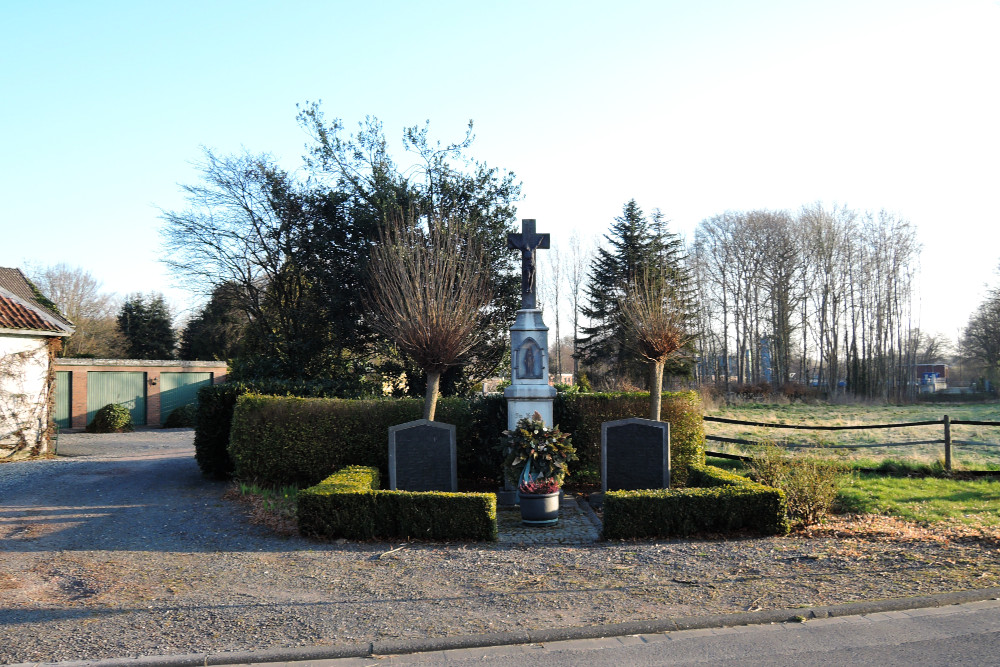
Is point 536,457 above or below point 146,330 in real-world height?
below

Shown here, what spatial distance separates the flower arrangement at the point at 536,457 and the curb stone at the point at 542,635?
4305 millimetres

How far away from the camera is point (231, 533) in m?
9.02

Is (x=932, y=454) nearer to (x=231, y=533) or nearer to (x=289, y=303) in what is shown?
(x=231, y=533)

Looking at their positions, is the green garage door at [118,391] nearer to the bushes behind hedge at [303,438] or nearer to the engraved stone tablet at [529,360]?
the bushes behind hedge at [303,438]

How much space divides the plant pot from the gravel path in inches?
49.6

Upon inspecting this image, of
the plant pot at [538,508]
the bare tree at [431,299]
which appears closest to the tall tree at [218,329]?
the bare tree at [431,299]

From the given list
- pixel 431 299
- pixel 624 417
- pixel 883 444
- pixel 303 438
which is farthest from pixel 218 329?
pixel 883 444

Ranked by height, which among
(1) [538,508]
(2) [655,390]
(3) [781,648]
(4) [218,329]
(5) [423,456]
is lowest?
(3) [781,648]

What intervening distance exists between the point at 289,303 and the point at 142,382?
12509mm

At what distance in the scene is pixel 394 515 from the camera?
8.72 metres

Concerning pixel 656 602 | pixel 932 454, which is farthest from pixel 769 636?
pixel 932 454

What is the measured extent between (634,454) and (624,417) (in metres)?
1.97

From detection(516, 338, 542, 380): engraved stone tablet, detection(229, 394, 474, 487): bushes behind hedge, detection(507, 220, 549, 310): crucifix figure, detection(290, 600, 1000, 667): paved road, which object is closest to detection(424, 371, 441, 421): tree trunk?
Result: detection(229, 394, 474, 487): bushes behind hedge

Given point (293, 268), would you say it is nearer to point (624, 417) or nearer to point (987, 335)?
point (624, 417)
